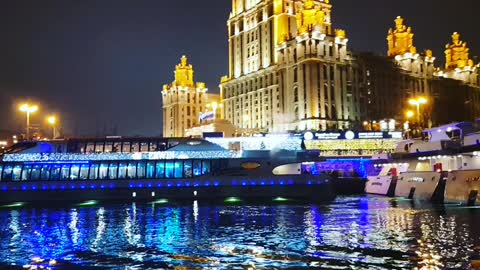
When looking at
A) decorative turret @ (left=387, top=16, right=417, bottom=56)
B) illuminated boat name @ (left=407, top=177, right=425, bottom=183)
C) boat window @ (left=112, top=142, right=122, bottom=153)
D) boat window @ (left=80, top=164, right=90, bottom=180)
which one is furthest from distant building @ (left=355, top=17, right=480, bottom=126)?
boat window @ (left=80, top=164, right=90, bottom=180)

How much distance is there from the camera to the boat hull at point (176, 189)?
54594mm

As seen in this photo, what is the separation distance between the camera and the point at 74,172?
57.2 meters

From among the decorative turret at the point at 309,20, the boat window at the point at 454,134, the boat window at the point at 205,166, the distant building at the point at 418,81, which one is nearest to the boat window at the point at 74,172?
the boat window at the point at 205,166

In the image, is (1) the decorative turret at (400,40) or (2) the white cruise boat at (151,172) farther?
(1) the decorative turret at (400,40)

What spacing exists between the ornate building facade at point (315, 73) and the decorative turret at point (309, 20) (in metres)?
0.25

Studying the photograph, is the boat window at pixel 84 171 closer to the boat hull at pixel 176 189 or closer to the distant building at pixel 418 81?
the boat hull at pixel 176 189

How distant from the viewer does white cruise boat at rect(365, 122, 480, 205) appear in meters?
45.6

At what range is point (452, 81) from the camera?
6147 inches

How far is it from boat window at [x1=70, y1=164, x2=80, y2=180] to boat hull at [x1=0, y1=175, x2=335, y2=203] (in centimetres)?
167

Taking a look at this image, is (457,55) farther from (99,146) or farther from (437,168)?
(99,146)

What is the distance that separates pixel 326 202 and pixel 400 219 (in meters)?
17.0

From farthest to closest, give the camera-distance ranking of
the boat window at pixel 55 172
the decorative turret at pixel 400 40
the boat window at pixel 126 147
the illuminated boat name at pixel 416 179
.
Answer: the decorative turret at pixel 400 40, the boat window at pixel 126 147, the boat window at pixel 55 172, the illuminated boat name at pixel 416 179

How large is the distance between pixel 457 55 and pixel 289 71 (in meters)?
76.4

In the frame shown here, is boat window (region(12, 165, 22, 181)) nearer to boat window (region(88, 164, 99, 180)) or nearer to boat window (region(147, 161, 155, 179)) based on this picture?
boat window (region(88, 164, 99, 180))
